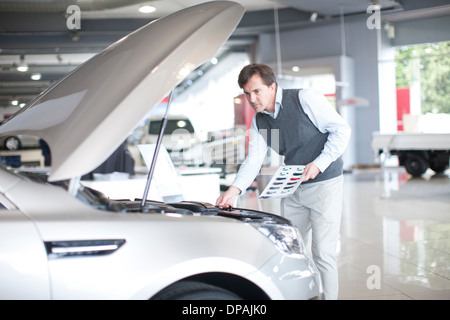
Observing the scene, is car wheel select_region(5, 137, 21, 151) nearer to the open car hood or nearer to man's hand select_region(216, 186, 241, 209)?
man's hand select_region(216, 186, 241, 209)

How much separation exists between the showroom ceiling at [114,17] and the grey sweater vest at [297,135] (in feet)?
28.7

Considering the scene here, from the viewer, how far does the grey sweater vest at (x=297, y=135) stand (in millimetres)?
2906

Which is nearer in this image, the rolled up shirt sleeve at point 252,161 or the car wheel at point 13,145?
the rolled up shirt sleeve at point 252,161

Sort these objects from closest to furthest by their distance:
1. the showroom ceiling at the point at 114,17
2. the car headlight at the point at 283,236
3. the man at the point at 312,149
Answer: the car headlight at the point at 283,236 → the man at the point at 312,149 → the showroom ceiling at the point at 114,17

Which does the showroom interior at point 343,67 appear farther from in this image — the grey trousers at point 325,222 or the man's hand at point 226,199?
the man's hand at point 226,199

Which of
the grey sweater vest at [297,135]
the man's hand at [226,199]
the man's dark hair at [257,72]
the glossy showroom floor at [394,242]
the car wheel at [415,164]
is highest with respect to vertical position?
the man's dark hair at [257,72]

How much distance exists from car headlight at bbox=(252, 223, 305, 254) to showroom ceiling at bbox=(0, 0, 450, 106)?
967cm

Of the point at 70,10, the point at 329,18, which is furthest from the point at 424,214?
the point at 70,10

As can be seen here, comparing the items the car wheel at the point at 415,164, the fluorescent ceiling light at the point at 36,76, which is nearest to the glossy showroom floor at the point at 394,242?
the car wheel at the point at 415,164

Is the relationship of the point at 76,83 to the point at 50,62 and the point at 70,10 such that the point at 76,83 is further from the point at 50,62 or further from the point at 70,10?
the point at 50,62

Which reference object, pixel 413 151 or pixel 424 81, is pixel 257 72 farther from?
pixel 424 81

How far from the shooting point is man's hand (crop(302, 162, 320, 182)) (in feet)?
8.89

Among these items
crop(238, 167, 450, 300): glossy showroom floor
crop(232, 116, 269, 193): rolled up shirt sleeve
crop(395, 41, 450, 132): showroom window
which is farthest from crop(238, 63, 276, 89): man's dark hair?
crop(395, 41, 450, 132): showroom window

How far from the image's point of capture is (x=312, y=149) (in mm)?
2951
